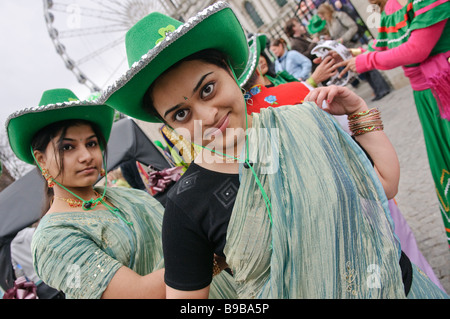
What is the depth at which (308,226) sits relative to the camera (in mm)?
911

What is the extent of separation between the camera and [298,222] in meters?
0.91

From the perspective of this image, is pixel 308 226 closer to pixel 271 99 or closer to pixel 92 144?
pixel 271 99

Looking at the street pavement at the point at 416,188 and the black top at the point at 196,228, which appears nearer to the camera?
the black top at the point at 196,228

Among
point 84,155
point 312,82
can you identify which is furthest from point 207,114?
point 312,82

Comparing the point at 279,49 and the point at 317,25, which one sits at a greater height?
the point at 279,49

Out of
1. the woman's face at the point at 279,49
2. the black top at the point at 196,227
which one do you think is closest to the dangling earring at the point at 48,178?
the black top at the point at 196,227

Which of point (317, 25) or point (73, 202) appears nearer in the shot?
point (73, 202)

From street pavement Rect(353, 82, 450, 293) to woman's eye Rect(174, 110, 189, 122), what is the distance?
243 cm

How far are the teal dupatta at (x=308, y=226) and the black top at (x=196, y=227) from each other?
5cm

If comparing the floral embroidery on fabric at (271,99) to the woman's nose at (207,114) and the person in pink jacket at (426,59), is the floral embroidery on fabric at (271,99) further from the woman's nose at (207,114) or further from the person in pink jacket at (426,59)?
the woman's nose at (207,114)

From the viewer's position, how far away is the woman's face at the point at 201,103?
0.96 meters

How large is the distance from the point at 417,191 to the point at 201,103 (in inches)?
132
